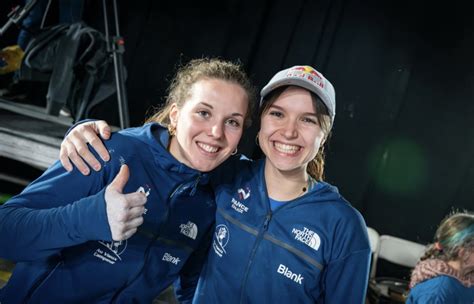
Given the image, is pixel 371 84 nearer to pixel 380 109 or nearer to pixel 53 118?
pixel 380 109

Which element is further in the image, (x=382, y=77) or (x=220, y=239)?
(x=382, y=77)

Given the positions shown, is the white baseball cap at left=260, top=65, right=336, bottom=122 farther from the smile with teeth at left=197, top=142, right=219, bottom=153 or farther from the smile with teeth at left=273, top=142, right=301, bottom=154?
the smile with teeth at left=197, top=142, right=219, bottom=153

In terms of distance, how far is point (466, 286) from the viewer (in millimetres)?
2248

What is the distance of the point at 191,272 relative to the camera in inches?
71.3

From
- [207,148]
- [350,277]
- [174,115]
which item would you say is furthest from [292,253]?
[174,115]

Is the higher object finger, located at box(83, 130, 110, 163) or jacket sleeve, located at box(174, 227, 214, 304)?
finger, located at box(83, 130, 110, 163)

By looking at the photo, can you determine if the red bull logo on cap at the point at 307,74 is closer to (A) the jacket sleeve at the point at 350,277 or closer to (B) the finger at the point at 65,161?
(A) the jacket sleeve at the point at 350,277

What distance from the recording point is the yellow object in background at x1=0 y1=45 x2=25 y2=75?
3.59 meters

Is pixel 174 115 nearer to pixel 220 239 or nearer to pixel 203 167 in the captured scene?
pixel 203 167

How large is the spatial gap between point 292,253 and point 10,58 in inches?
127

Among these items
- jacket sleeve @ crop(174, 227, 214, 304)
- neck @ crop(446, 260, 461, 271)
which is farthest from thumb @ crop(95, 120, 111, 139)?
neck @ crop(446, 260, 461, 271)

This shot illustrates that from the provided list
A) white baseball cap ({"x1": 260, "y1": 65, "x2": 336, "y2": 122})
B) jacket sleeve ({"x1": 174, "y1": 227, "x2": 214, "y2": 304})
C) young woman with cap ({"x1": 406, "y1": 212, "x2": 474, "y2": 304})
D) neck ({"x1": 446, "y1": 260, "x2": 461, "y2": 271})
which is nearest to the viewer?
white baseball cap ({"x1": 260, "y1": 65, "x2": 336, "y2": 122})

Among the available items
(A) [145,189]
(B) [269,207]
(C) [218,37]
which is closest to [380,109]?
(C) [218,37]

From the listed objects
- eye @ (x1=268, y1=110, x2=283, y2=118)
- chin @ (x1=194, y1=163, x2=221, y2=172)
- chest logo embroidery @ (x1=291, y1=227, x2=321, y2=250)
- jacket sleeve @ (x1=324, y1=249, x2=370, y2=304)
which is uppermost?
eye @ (x1=268, y1=110, x2=283, y2=118)
